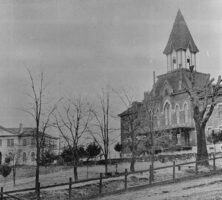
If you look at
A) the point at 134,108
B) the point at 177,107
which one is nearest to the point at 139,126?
the point at 134,108

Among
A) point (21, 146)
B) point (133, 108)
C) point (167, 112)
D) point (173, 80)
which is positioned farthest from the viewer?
point (173, 80)

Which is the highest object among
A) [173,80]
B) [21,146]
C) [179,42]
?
[179,42]

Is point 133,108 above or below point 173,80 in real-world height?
below

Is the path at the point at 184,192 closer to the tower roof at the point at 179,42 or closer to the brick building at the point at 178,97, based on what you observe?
the brick building at the point at 178,97

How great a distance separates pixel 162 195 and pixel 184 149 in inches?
696

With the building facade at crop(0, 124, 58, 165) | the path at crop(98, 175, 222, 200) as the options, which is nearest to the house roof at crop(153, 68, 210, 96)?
the building facade at crop(0, 124, 58, 165)

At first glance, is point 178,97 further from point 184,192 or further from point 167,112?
point 184,192

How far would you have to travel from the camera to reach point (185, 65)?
1725 inches

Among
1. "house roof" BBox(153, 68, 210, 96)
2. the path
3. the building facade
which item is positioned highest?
"house roof" BBox(153, 68, 210, 96)

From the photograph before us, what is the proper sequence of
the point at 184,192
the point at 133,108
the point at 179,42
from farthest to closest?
the point at 179,42 < the point at 133,108 < the point at 184,192

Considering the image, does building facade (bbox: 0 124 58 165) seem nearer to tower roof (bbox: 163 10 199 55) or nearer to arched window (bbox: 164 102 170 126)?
arched window (bbox: 164 102 170 126)

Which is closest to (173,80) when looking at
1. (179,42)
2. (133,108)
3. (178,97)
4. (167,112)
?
(178,97)

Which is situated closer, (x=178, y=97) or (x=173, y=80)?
(x=178, y=97)

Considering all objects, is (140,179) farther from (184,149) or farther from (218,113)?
(218,113)
